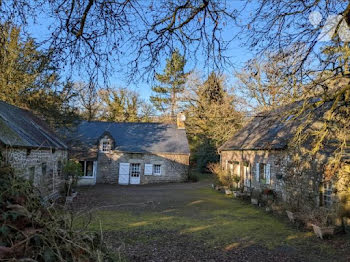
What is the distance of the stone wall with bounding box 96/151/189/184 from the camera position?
22.5 metres

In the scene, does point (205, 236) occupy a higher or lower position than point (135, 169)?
lower

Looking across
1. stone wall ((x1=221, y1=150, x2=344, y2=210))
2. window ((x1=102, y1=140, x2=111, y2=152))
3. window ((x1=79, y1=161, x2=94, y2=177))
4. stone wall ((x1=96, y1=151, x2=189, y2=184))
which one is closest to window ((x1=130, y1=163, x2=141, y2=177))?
stone wall ((x1=96, y1=151, x2=189, y2=184))

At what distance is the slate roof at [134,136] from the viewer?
2300 centimetres

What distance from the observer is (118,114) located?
33.4m

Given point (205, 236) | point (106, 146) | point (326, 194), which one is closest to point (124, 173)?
point (106, 146)

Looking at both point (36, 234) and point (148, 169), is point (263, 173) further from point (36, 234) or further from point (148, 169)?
point (36, 234)

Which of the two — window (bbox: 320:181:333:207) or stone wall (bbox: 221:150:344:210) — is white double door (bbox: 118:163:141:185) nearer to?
stone wall (bbox: 221:150:344:210)

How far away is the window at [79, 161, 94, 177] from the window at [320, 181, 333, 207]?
17.2 m

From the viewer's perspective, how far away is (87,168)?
2222 cm

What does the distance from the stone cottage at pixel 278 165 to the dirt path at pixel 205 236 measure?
64.9 inches

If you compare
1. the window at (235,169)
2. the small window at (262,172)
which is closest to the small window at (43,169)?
the small window at (262,172)

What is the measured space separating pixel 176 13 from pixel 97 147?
2013 cm

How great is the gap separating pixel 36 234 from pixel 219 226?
331 inches

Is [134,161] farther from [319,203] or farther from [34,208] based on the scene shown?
[34,208]
